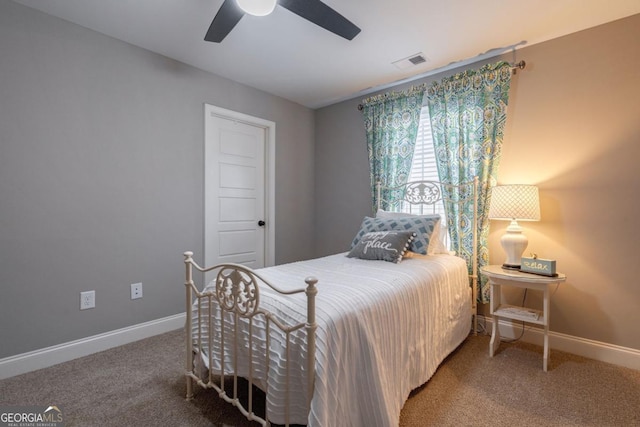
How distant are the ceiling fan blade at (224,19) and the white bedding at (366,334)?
1530 mm

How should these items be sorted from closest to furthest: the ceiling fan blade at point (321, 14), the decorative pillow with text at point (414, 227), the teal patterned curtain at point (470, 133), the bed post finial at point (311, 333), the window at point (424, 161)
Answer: the bed post finial at point (311, 333)
the ceiling fan blade at point (321, 14)
the decorative pillow with text at point (414, 227)
the teal patterned curtain at point (470, 133)
the window at point (424, 161)

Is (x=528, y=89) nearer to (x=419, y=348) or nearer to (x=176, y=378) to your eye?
(x=419, y=348)

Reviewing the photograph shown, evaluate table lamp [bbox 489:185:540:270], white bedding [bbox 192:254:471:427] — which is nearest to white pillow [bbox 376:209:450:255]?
white bedding [bbox 192:254:471:427]


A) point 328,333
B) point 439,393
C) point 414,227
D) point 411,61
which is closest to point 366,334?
point 328,333

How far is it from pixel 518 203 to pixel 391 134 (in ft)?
4.75

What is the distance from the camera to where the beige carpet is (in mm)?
1555

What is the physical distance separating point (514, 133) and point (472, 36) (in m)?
0.87

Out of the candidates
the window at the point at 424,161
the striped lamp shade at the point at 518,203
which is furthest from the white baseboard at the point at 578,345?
the window at the point at 424,161

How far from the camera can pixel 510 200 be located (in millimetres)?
2256

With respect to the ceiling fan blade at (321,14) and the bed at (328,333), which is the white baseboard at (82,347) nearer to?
the bed at (328,333)

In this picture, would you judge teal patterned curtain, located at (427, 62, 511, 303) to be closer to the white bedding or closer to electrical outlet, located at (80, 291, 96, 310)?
the white bedding

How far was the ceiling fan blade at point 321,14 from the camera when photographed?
1621 mm

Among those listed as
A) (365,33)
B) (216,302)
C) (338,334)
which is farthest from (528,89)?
(216,302)

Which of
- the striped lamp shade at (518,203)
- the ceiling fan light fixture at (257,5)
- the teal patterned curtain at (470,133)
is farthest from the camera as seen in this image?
the teal patterned curtain at (470,133)
